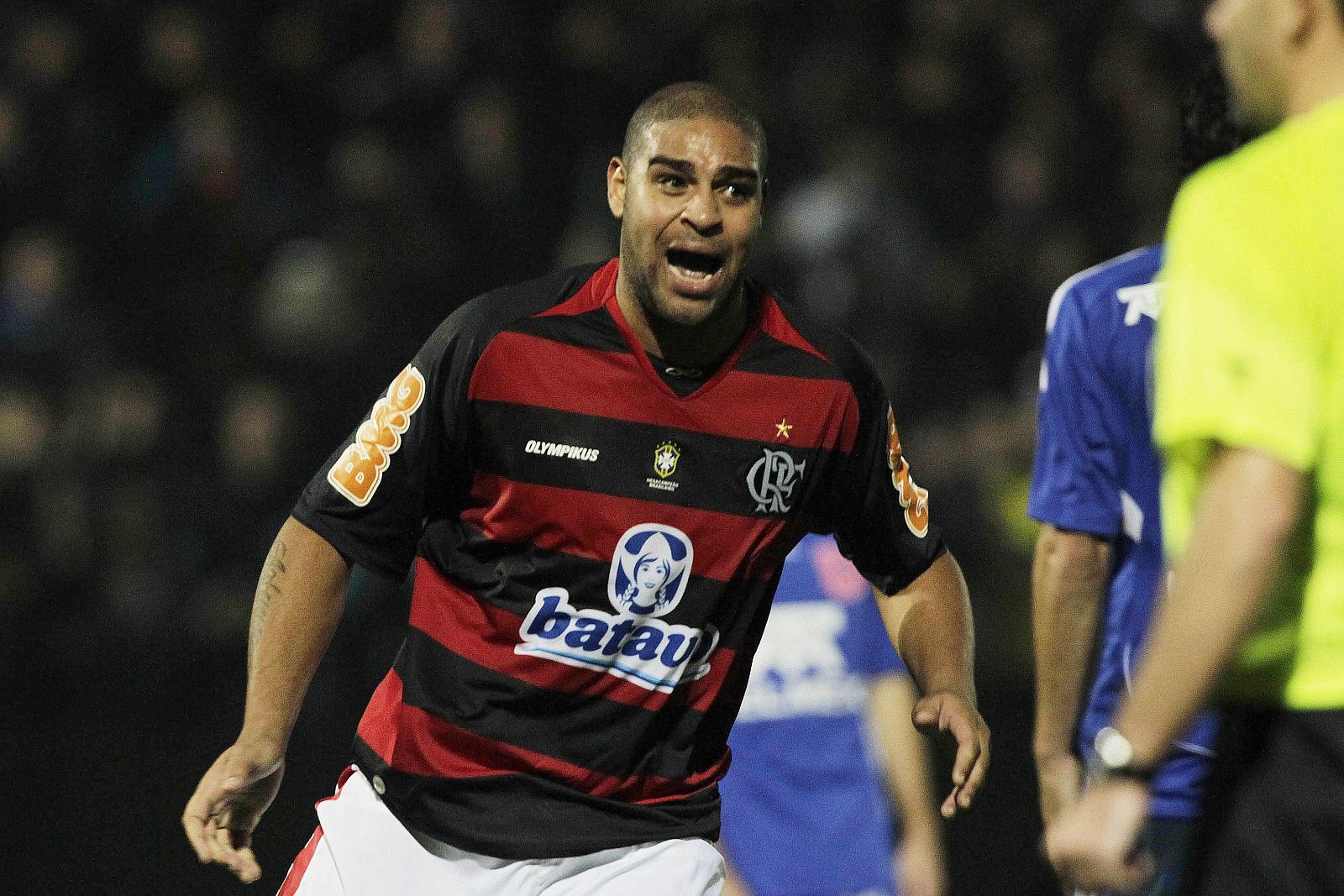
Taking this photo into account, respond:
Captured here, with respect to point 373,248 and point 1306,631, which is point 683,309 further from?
point 373,248

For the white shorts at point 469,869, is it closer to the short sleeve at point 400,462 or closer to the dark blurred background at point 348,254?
the short sleeve at point 400,462

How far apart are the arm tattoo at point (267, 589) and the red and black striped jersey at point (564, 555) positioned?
0.07m

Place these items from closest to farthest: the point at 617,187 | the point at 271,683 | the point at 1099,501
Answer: the point at 271,683 → the point at 1099,501 → the point at 617,187

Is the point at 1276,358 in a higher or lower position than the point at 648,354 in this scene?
higher

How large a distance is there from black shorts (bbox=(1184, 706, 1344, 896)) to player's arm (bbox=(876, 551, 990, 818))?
81 centimetres

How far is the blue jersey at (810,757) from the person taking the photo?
4.12 meters

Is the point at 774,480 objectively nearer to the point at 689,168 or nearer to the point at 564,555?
the point at 564,555

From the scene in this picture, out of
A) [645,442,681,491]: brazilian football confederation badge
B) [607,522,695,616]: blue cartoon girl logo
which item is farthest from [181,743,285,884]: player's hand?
[645,442,681,491]: brazilian football confederation badge

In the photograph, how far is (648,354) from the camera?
3.03 metres

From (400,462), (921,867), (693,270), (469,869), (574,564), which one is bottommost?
(921,867)

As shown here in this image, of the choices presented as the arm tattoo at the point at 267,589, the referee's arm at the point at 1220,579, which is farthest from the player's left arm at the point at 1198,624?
the arm tattoo at the point at 267,589

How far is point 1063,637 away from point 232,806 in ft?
4.81

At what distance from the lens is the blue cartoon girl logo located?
9.47 ft

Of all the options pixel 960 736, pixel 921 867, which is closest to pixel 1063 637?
pixel 960 736
